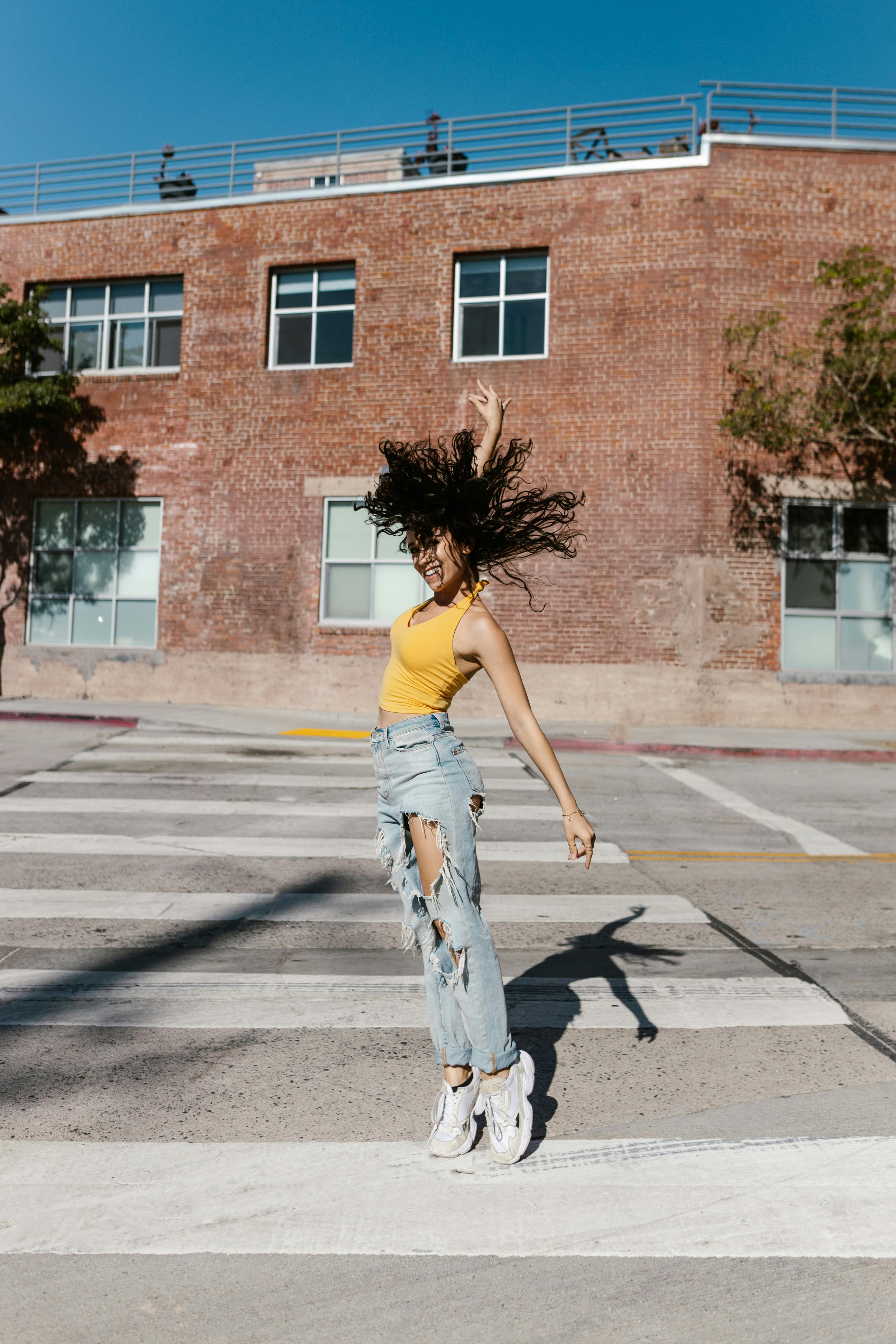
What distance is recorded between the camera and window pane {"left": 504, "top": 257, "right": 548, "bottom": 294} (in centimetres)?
1891

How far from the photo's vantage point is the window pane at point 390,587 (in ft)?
63.2

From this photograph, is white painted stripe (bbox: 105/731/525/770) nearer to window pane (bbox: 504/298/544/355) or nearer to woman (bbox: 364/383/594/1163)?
window pane (bbox: 504/298/544/355)

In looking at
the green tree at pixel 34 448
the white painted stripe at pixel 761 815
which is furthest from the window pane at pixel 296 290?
the white painted stripe at pixel 761 815

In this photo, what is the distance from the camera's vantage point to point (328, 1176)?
10.0 ft

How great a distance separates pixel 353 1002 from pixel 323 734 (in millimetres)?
11045

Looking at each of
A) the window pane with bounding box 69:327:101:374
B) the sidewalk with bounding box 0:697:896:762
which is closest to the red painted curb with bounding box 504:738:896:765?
the sidewalk with bounding box 0:697:896:762

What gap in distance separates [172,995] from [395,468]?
2.53 m

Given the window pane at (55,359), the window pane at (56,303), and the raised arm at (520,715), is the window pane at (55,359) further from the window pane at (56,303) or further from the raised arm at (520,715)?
the raised arm at (520,715)

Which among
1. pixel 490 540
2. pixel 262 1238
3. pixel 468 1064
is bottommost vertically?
pixel 262 1238

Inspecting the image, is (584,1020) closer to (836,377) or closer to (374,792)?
(374,792)

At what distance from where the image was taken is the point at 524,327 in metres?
19.0

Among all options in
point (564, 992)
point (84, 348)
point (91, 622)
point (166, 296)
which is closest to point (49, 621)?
point (91, 622)

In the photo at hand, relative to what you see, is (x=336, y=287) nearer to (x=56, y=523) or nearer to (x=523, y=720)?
(x=56, y=523)

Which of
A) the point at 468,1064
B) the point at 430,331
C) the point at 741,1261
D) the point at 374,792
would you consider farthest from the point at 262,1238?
the point at 430,331
